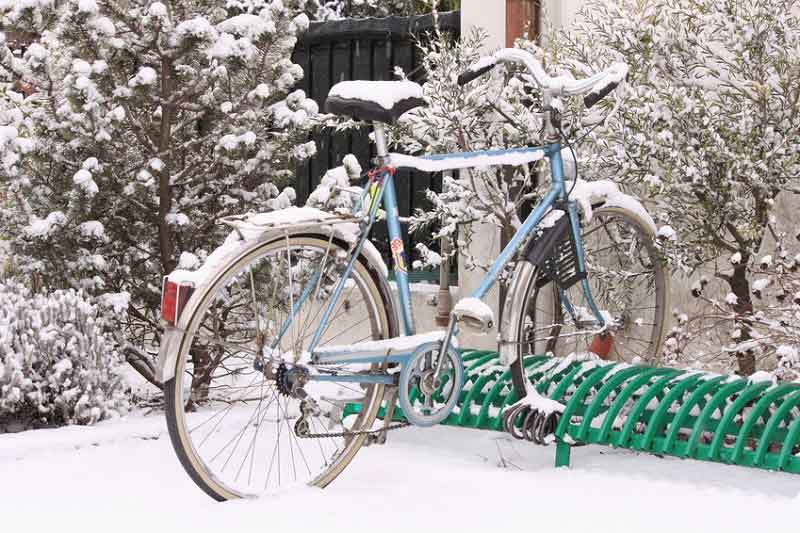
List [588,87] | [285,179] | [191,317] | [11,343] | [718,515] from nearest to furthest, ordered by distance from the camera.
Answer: [191,317] < [718,515] < [588,87] < [11,343] < [285,179]

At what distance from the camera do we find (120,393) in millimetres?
5035

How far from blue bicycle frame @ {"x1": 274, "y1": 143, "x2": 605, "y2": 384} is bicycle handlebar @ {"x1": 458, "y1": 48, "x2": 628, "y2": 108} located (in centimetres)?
23

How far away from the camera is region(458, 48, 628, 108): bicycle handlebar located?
163 inches

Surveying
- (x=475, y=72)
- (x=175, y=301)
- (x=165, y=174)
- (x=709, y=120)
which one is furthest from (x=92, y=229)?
(x=709, y=120)

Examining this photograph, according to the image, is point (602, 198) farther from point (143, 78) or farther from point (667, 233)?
point (143, 78)

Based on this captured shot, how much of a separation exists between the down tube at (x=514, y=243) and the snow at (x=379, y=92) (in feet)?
2.22

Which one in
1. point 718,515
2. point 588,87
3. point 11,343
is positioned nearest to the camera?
point 718,515

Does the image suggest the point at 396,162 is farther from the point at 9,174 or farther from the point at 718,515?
the point at 9,174

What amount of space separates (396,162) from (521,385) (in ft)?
3.34

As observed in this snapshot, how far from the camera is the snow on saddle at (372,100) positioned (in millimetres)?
3807

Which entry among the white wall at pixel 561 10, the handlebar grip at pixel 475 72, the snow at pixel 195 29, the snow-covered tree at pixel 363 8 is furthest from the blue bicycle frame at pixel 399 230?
the snow-covered tree at pixel 363 8

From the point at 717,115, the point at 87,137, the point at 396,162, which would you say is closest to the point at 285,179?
the point at 87,137

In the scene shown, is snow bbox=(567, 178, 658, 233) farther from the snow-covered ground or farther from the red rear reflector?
the red rear reflector

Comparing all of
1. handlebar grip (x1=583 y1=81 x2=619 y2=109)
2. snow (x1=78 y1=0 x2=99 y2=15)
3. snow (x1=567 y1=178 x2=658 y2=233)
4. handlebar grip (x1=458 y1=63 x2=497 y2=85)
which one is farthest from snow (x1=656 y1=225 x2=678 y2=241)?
snow (x1=78 y1=0 x2=99 y2=15)
